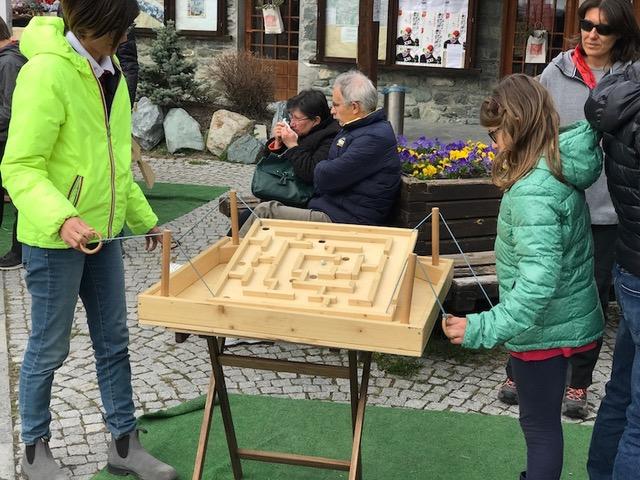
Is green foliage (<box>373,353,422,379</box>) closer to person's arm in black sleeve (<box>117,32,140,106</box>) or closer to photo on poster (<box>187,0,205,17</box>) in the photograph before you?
person's arm in black sleeve (<box>117,32,140,106</box>)

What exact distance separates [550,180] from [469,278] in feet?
6.82

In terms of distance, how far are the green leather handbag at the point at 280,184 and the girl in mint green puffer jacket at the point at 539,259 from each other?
94.5 inches

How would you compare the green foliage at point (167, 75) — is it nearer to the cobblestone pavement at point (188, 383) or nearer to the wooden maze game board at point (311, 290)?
the cobblestone pavement at point (188, 383)

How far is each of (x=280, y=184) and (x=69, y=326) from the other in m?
2.17

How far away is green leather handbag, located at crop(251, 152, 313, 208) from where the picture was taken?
537cm

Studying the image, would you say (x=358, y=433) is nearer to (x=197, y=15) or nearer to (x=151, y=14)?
(x=197, y=15)

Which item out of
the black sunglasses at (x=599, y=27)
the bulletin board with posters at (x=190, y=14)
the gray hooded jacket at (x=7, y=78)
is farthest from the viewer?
the bulletin board with posters at (x=190, y=14)

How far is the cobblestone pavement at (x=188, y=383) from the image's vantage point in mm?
4211

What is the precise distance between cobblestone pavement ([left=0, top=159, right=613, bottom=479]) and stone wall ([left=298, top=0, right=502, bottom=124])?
9102mm

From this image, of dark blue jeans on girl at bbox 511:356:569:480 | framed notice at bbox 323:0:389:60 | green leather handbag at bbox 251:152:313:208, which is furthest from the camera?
framed notice at bbox 323:0:389:60

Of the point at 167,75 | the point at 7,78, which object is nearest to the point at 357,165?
the point at 7,78

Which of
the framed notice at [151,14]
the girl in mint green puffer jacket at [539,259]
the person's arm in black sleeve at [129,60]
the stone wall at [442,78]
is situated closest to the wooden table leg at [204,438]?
the girl in mint green puffer jacket at [539,259]

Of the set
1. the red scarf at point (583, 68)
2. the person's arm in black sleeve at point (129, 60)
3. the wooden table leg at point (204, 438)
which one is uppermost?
the red scarf at point (583, 68)

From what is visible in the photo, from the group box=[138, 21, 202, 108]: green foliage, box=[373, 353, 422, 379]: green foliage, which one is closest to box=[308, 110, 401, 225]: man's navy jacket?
box=[373, 353, 422, 379]: green foliage
